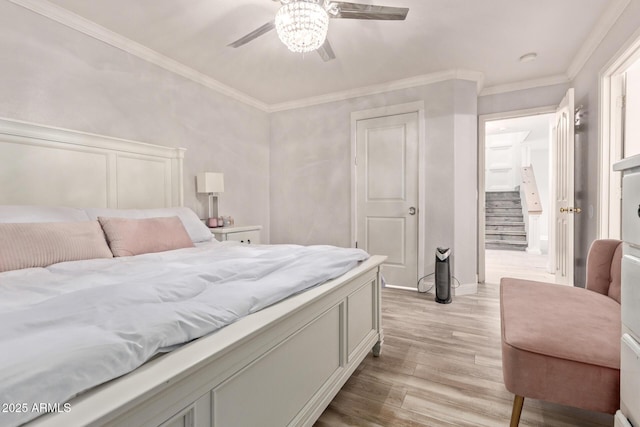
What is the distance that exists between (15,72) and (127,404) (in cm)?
275

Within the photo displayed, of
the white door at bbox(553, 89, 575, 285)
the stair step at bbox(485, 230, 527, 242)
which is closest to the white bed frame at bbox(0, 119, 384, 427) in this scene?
the white door at bbox(553, 89, 575, 285)

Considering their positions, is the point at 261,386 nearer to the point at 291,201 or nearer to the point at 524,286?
the point at 524,286

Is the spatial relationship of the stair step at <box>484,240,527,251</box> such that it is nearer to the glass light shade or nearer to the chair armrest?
the chair armrest

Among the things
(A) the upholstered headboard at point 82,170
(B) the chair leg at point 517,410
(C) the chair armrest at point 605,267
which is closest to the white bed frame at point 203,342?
(A) the upholstered headboard at point 82,170

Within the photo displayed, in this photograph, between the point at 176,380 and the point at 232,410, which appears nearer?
the point at 176,380

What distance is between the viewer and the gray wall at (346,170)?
11.5 feet

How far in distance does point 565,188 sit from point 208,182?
372 cm

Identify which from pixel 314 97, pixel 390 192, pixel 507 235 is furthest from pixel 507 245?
pixel 314 97

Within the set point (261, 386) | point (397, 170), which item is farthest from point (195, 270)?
point (397, 170)

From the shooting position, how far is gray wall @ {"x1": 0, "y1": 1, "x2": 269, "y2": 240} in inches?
87.2

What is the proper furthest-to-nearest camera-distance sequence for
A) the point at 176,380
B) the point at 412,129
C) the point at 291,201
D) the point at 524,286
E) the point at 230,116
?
the point at 291,201, the point at 230,116, the point at 412,129, the point at 524,286, the point at 176,380

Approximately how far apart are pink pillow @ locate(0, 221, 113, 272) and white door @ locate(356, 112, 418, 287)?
2850 millimetres

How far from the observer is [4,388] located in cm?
48

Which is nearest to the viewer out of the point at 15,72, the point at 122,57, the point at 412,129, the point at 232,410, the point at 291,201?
the point at 232,410
